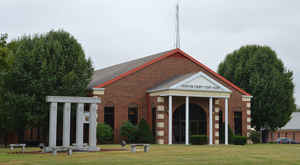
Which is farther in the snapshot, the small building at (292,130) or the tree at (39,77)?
the small building at (292,130)

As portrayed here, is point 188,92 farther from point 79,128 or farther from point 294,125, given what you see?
point 294,125

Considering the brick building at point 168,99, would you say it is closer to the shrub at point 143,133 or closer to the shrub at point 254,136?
the shrub at point 143,133

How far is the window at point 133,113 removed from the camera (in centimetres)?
4399

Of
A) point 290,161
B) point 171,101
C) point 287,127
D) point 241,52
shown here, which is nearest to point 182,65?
point 171,101

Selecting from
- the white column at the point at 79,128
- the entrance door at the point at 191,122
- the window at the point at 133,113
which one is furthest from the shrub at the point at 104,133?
the white column at the point at 79,128

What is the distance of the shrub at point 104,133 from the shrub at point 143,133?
105 inches

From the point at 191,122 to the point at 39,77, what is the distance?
621 inches

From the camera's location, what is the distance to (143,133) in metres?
41.9

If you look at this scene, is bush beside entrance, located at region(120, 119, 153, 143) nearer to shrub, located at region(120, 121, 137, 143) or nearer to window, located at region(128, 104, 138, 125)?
shrub, located at region(120, 121, 137, 143)

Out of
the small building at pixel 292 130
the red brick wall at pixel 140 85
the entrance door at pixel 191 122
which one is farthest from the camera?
the small building at pixel 292 130

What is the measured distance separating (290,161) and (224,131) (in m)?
24.2

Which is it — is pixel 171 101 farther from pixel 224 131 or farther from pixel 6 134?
pixel 6 134

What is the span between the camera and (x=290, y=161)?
22422 millimetres

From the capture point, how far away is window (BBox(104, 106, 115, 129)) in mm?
42844
